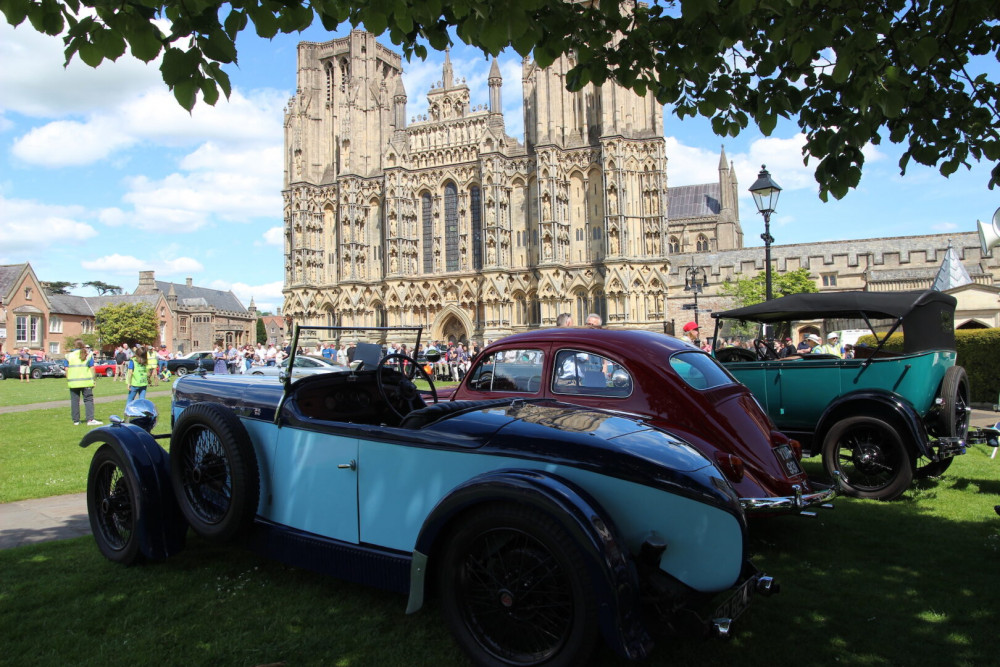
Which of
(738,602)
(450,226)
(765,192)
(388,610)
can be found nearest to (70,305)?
(450,226)

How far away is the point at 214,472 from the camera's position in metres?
4.23

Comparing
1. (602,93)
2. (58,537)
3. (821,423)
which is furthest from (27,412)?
(602,93)

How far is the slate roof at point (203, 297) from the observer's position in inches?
3275

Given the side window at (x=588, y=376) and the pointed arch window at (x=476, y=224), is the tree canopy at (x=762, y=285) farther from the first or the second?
the side window at (x=588, y=376)

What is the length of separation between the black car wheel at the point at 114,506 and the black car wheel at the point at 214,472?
32 centimetres

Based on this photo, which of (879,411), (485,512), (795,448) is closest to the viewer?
(485,512)

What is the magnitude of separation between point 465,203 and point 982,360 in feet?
111

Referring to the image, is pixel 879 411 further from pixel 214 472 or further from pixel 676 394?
pixel 214 472

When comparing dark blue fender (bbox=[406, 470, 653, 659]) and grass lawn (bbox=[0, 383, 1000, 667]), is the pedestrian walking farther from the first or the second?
dark blue fender (bbox=[406, 470, 653, 659])

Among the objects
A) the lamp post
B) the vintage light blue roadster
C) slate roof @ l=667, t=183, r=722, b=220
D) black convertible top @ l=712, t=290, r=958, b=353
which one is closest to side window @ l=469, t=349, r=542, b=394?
the vintage light blue roadster

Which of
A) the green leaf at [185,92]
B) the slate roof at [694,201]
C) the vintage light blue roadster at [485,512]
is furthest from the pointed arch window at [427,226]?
the green leaf at [185,92]

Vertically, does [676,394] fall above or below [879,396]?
above

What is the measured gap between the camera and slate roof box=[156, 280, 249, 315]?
3275 inches

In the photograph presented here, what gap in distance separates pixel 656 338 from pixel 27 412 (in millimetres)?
→ 17863
